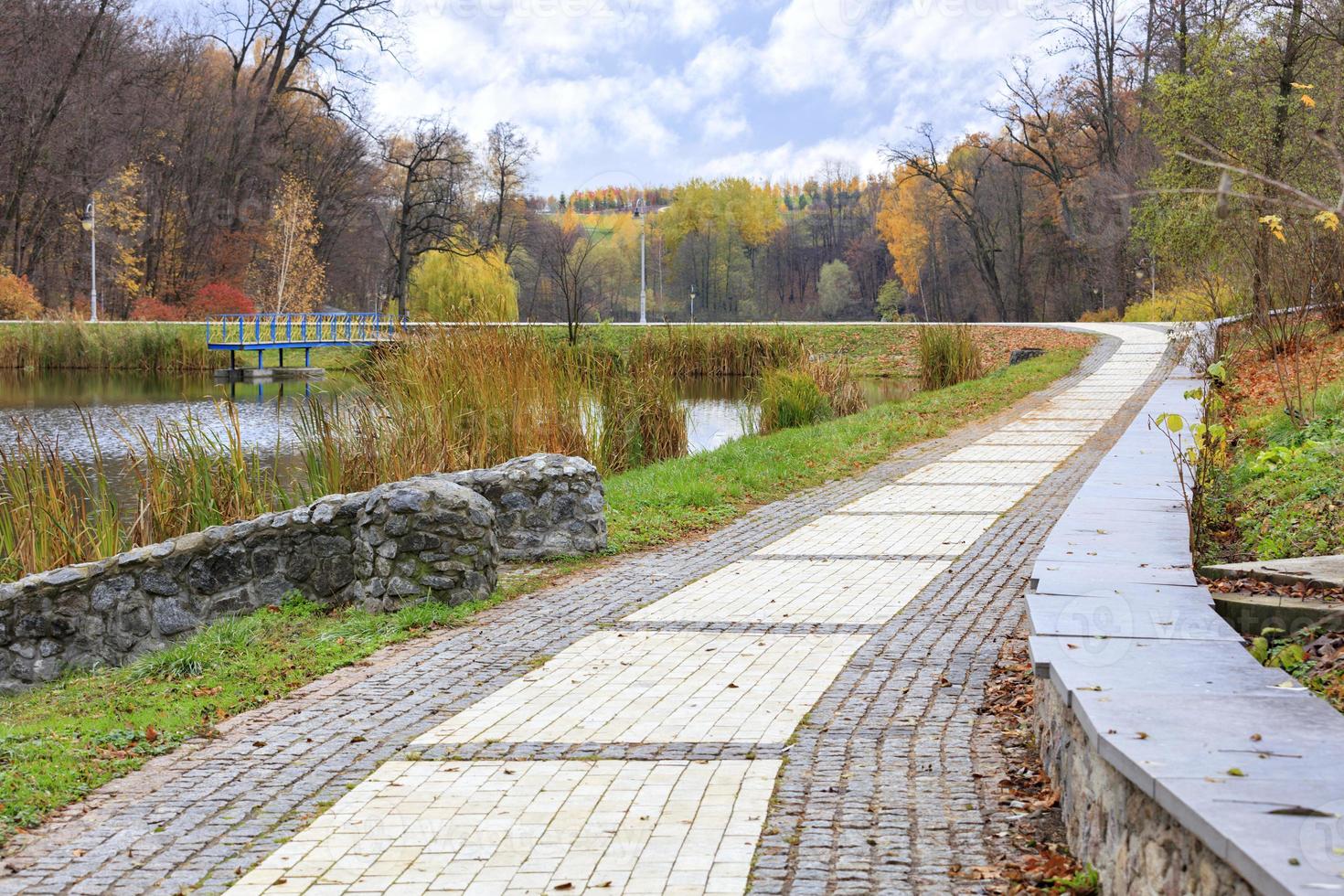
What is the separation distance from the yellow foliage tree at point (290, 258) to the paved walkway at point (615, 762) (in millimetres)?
47938

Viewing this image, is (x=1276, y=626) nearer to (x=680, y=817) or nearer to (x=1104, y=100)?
(x=680, y=817)

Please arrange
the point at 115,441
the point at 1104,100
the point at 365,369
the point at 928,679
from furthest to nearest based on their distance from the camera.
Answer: the point at 1104,100, the point at 115,441, the point at 365,369, the point at 928,679

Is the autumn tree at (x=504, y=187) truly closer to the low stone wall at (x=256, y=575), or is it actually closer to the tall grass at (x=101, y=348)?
the tall grass at (x=101, y=348)

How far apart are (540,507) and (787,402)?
31.7 ft

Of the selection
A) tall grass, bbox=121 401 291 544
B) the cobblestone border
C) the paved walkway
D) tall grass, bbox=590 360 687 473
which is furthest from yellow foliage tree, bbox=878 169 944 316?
the cobblestone border

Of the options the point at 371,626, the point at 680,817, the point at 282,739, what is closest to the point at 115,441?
the point at 371,626

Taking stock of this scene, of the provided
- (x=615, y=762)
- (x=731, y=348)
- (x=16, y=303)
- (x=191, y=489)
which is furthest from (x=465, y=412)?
(x=16, y=303)

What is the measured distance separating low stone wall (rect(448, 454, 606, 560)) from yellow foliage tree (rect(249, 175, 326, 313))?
4554 cm

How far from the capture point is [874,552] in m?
8.47

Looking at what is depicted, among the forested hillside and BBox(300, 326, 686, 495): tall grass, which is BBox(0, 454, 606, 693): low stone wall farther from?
the forested hillside

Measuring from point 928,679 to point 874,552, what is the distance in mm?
3106

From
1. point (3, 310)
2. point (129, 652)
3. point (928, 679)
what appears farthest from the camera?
point (3, 310)

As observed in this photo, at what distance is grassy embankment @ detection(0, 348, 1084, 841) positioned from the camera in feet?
15.0

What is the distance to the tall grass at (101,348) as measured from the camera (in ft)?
114
